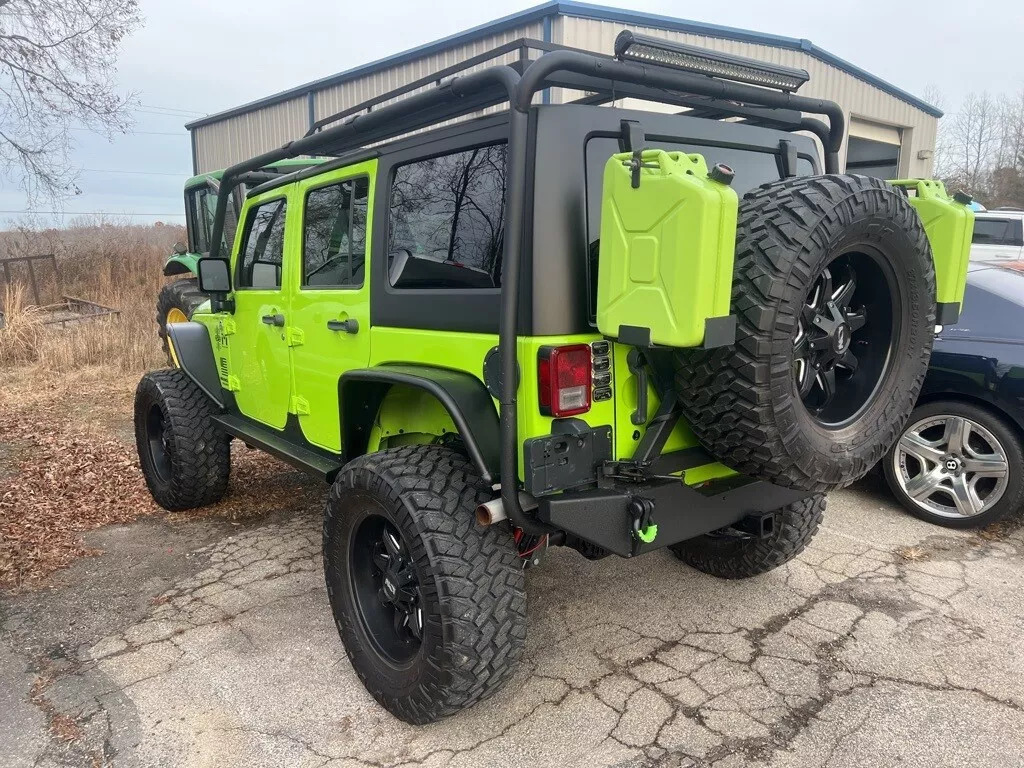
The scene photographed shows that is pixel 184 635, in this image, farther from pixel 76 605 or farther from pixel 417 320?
pixel 417 320

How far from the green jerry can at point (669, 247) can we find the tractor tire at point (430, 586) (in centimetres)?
81

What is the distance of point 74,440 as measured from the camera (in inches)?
247


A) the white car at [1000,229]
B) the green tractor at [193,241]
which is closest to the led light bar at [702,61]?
the green tractor at [193,241]

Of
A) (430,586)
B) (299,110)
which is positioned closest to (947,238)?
(430,586)

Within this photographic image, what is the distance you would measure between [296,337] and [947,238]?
2.80 m

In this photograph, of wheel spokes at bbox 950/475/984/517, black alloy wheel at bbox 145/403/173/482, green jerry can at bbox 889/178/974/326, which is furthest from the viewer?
black alloy wheel at bbox 145/403/173/482

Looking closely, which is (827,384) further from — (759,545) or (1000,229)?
(1000,229)

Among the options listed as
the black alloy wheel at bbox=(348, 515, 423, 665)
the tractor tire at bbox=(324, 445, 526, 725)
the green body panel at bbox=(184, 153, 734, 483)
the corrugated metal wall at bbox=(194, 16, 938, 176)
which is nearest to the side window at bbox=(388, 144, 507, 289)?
the green body panel at bbox=(184, 153, 734, 483)

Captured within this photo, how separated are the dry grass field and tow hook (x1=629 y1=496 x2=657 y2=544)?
10.2 ft

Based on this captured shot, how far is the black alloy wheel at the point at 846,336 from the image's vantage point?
7.38ft

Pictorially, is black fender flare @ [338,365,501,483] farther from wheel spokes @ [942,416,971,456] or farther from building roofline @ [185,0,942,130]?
building roofline @ [185,0,942,130]

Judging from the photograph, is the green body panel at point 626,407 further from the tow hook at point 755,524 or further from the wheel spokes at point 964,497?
the wheel spokes at point 964,497

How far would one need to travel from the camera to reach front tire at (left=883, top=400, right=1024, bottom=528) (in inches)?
157

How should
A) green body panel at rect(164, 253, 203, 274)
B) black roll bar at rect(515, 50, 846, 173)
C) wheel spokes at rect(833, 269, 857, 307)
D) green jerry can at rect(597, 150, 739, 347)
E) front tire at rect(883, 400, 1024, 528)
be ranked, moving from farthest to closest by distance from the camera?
green body panel at rect(164, 253, 203, 274) → front tire at rect(883, 400, 1024, 528) → wheel spokes at rect(833, 269, 857, 307) → black roll bar at rect(515, 50, 846, 173) → green jerry can at rect(597, 150, 739, 347)
